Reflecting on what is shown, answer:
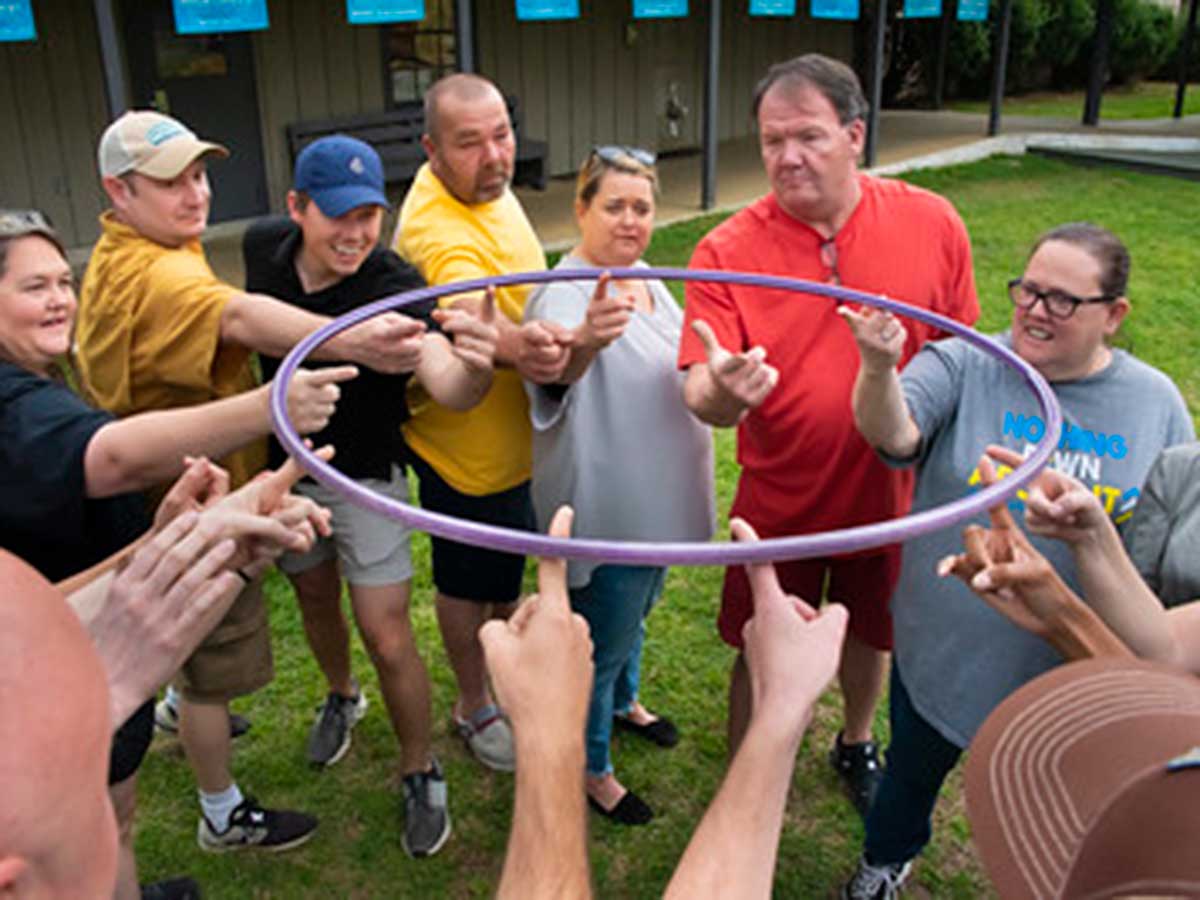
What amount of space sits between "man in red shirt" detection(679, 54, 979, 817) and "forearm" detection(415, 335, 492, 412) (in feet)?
1.67

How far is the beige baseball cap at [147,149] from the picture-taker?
8.30 feet

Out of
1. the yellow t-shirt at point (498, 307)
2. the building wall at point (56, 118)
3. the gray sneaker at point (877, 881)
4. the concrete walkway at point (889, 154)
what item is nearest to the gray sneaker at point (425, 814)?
the yellow t-shirt at point (498, 307)

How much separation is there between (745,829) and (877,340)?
1.21 m

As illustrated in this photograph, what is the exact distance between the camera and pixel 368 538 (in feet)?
9.12

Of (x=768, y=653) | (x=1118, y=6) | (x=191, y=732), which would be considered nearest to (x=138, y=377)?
(x=191, y=732)

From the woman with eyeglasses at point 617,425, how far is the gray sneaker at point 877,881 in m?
0.86

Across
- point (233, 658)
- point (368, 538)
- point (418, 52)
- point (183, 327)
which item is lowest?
point (233, 658)

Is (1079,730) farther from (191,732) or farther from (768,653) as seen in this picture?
(191,732)

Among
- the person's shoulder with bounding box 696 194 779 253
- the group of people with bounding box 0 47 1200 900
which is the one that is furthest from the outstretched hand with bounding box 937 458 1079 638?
the person's shoulder with bounding box 696 194 779 253

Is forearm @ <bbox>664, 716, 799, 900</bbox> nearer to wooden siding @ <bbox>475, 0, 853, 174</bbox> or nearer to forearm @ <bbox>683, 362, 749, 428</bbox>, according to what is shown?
forearm @ <bbox>683, 362, 749, 428</bbox>

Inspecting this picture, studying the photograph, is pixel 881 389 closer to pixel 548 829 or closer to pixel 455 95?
pixel 548 829

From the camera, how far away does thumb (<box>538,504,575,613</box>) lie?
1.36 meters

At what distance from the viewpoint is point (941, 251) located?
2695mm

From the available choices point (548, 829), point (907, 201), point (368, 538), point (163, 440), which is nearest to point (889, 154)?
point (907, 201)
